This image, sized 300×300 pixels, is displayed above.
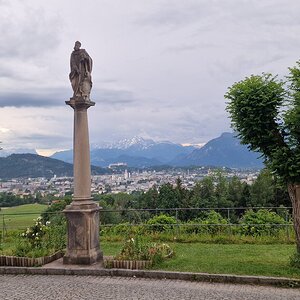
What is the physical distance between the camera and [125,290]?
891 centimetres

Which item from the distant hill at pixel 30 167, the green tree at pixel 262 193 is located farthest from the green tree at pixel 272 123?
the distant hill at pixel 30 167

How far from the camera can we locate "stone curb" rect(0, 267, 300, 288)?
9.05 meters

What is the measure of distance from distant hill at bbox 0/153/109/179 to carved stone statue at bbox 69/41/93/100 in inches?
4927

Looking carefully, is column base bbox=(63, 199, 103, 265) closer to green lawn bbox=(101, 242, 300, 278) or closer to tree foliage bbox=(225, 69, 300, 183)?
green lawn bbox=(101, 242, 300, 278)

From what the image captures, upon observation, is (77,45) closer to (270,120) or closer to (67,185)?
(270,120)

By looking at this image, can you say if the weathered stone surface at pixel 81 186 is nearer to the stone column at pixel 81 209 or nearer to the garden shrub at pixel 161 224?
the stone column at pixel 81 209

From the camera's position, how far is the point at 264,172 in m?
10.7

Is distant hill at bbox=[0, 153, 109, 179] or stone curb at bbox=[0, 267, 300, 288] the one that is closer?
stone curb at bbox=[0, 267, 300, 288]

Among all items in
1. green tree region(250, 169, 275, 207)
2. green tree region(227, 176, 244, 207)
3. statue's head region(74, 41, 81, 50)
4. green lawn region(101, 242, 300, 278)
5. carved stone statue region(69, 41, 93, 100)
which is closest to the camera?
green lawn region(101, 242, 300, 278)

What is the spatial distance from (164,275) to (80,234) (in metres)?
2.57

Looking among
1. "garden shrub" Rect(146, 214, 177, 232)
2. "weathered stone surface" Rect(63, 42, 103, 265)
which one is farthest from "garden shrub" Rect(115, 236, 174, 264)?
"garden shrub" Rect(146, 214, 177, 232)

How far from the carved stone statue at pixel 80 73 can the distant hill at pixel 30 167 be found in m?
125

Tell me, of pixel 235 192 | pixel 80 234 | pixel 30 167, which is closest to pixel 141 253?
pixel 80 234

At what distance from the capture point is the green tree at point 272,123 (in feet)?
32.0
